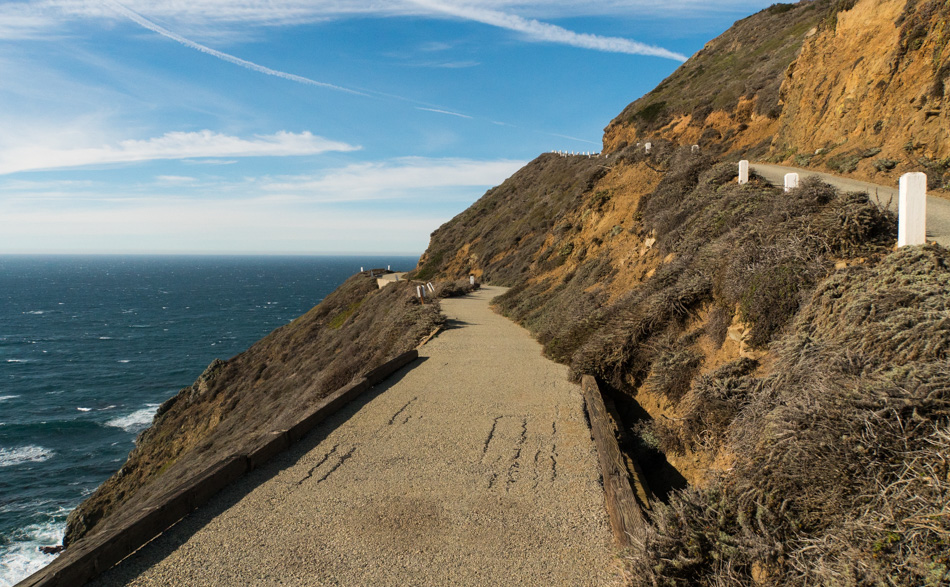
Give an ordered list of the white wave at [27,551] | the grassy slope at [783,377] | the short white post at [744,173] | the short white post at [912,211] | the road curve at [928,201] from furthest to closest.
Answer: the white wave at [27,551] < the short white post at [744,173] < the road curve at [928,201] < the short white post at [912,211] < the grassy slope at [783,377]

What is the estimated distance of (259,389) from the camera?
2344 centimetres

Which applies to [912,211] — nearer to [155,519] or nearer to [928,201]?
[928,201]

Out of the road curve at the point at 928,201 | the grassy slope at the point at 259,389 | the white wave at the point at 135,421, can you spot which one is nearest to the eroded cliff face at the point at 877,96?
the road curve at the point at 928,201

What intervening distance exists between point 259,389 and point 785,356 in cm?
2247

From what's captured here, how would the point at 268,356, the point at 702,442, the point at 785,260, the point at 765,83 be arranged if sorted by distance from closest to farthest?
the point at 702,442 < the point at 785,260 < the point at 268,356 < the point at 765,83

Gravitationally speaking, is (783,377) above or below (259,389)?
above

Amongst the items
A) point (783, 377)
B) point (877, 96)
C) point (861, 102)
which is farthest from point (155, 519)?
point (861, 102)

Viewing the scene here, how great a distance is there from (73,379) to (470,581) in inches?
1881

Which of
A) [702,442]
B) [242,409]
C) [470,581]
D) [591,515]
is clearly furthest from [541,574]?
[242,409]

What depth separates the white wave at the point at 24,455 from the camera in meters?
24.7

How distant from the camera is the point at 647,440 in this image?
721 cm

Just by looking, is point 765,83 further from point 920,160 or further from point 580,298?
point 580,298

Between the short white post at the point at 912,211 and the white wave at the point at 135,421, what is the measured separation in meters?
33.9

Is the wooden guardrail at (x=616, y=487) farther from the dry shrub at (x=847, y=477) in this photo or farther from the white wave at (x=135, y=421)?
the white wave at (x=135, y=421)
